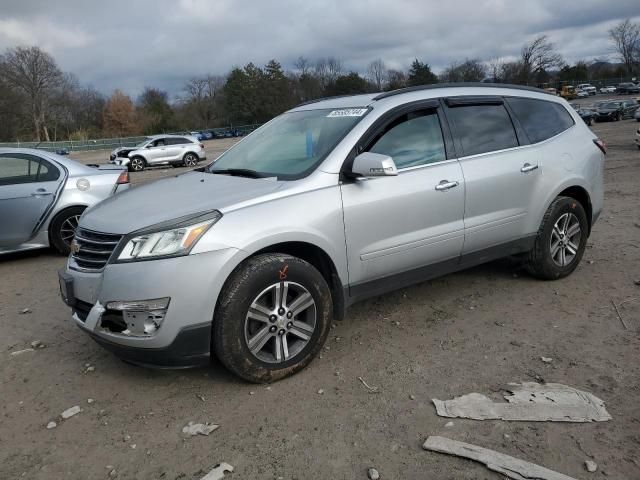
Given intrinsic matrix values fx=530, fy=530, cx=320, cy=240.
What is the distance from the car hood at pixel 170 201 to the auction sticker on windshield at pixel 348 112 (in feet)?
2.71

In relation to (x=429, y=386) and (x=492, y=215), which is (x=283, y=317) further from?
(x=492, y=215)

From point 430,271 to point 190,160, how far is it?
2513 cm

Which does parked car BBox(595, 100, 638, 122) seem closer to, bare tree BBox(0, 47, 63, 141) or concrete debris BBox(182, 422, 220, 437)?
concrete debris BBox(182, 422, 220, 437)

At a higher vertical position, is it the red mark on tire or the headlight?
the headlight

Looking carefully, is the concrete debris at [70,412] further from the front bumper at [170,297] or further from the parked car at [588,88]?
the parked car at [588,88]

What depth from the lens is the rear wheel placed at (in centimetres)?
2734

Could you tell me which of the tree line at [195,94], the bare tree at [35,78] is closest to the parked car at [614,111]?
the tree line at [195,94]

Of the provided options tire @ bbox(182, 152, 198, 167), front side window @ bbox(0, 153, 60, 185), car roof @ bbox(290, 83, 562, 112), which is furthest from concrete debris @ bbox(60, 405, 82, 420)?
tire @ bbox(182, 152, 198, 167)

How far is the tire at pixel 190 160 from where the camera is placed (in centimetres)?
2733

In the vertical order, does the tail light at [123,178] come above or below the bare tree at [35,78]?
below

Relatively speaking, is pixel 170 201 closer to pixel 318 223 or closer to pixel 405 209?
pixel 318 223

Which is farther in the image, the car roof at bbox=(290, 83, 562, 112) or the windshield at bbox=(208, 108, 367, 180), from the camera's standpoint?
the car roof at bbox=(290, 83, 562, 112)

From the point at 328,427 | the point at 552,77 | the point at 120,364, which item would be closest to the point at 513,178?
the point at 328,427

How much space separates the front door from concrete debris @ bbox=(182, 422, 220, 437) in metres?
1.29
